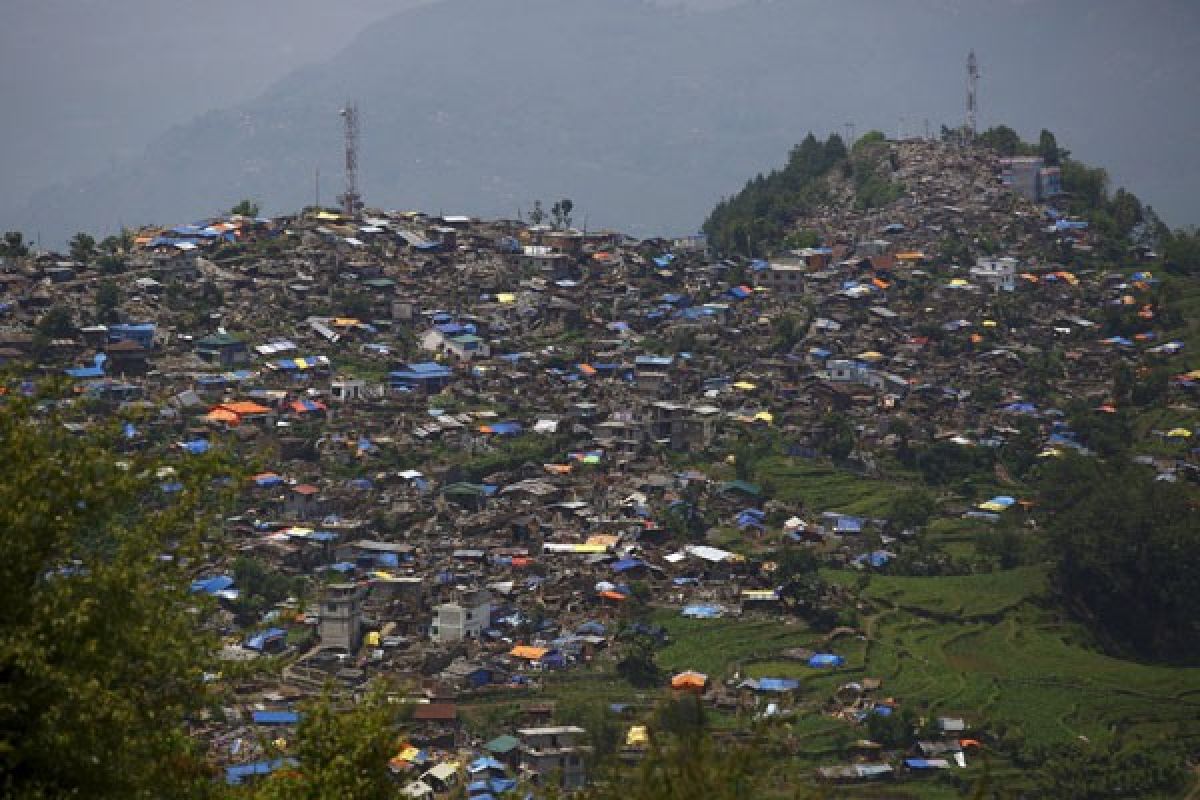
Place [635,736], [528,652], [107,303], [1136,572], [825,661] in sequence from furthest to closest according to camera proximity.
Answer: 1. [107,303]
2. [1136,572]
3. [825,661]
4. [528,652]
5. [635,736]

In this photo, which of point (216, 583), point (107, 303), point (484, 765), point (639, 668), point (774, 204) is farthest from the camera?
point (774, 204)

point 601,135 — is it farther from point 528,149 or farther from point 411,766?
point 411,766

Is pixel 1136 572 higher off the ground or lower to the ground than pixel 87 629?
lower

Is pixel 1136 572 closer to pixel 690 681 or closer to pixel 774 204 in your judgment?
pixel 690 681

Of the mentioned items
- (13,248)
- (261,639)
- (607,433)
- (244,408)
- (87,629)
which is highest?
(13,248)

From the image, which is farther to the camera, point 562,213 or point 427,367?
point 562,213

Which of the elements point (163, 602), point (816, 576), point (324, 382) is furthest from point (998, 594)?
point (163, 602)

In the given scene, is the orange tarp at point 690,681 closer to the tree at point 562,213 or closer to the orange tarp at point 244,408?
the orange tarp at point 244,408

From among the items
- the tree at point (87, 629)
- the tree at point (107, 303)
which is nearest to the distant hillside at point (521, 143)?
the tree at point (107, 303)

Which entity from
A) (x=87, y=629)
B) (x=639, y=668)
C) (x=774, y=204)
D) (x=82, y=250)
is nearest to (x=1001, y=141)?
(x=774, y=204)
